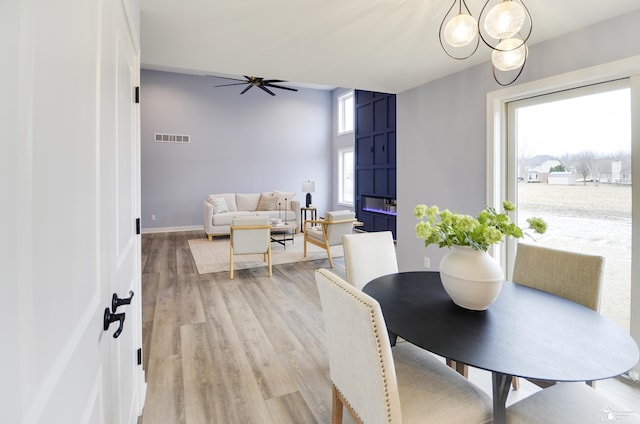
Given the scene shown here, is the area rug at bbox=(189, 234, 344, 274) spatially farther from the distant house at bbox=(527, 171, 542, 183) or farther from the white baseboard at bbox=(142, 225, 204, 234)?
the distant house at bbox=(527, 171, 542, 183)

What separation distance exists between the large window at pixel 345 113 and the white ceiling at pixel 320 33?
539 cm

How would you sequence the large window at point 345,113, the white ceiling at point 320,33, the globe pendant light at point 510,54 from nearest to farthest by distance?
the globe pendant light at point 510,54
the white ceiling at point 320,33
the large window at point 345,113

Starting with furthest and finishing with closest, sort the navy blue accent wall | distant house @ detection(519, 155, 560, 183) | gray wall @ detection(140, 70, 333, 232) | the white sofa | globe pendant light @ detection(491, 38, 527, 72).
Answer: gray wall @ detection(140, 70, 333, 232), the white sofa, the navy blue accent wall, distant house @ detection(519, 155, 560, 183), globe pendant light @ detection(491, 38, 527, 72)

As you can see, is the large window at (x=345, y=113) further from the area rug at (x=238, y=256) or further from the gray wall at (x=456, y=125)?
the gray wall at (x=456, y=125)

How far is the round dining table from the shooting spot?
3.49 ft

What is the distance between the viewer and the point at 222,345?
2.54 m

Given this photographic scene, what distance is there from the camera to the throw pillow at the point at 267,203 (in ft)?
25.2

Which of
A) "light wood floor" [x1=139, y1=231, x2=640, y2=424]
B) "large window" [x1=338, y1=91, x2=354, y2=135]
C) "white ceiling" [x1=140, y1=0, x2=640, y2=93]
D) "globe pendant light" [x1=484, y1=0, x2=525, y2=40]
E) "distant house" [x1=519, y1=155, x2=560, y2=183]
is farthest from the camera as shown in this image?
"large window" [x1=338, y1=91, x2=354, y2=135]

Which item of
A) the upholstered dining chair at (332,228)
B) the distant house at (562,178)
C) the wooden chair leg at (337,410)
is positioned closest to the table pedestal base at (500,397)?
the wooden chair leg at (337,410)

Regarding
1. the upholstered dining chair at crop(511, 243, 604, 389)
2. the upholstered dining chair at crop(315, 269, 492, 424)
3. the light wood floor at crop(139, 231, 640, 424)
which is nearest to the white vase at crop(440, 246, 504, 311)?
the upholstered dining chair at crop(315, 269, 492, 424)

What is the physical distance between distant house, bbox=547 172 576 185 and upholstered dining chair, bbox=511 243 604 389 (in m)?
0.94

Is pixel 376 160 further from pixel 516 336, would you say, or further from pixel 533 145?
pixel 516 336

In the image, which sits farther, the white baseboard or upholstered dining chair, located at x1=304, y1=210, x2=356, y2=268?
the white baseboard

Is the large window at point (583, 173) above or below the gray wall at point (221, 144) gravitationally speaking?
below
